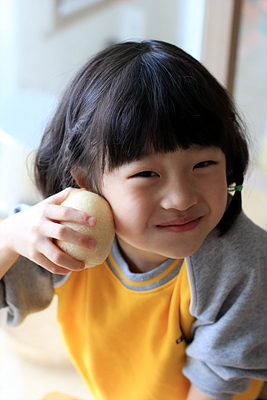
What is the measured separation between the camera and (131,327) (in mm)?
837

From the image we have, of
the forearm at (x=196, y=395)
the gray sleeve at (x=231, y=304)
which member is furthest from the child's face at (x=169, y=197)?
the forearm at (x=196, y=395)

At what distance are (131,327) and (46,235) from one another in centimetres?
33

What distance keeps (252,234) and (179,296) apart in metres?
0.19

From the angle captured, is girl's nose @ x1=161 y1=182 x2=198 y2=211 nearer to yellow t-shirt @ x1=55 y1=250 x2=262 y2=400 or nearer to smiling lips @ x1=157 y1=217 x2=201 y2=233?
smiling lips @ x1=157 y1=217 x2=201 y2=233

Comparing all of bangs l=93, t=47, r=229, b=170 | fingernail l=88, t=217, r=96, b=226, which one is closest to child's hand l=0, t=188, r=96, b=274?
fingernail l=88, t=217, r=96, b=226

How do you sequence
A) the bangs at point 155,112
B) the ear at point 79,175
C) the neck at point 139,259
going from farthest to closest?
the neck at point 139,259
the ear at point 79,175
the bangs at point 155,112

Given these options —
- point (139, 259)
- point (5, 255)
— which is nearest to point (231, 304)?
point (139, 259)

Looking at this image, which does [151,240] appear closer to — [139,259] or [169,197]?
[169,197]

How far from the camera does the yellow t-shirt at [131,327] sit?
81cm

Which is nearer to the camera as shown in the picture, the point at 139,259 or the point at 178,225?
the point at 178,225

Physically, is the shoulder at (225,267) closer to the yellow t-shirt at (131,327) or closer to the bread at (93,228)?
the yellow t-shirt at (131,327)

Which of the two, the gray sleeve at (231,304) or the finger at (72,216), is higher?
the finger at (72,216)

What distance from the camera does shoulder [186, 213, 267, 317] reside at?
0.74 metres

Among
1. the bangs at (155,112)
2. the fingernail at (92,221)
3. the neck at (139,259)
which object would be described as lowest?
the neck at (139,259)
